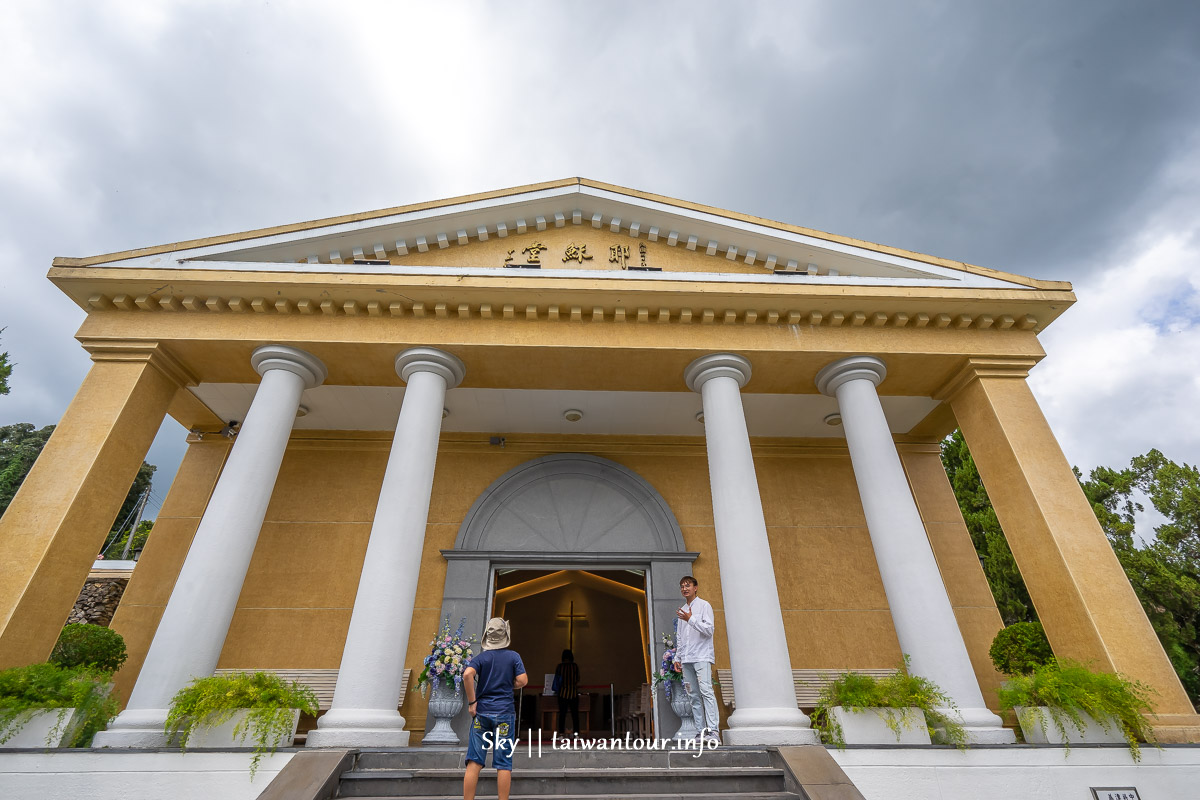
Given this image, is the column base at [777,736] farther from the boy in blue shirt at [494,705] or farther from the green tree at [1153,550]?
the green tree at [1153,550]

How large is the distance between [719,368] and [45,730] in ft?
29.6

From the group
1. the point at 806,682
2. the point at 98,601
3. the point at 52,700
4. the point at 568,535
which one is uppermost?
the point at 568,535

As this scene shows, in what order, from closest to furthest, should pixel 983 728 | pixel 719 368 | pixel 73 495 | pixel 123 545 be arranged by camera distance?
pixel 983 728
pixel 73 495
pixel 719 368
pixel 123 545

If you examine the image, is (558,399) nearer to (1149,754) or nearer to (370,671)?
(370,671)

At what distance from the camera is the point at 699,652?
23.8 ft

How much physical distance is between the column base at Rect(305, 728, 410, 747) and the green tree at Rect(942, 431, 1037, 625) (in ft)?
47.6

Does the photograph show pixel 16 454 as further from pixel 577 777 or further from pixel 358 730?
pixel 577 777

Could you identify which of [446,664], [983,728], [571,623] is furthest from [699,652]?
[571,623]

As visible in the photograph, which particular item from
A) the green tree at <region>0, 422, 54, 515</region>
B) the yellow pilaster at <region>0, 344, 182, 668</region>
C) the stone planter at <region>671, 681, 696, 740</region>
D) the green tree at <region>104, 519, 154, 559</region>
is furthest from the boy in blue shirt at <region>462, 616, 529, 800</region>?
the green tree at <region>104, 519, 154, 559</region>

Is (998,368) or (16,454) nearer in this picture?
(998,368)

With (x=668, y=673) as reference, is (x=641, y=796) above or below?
below

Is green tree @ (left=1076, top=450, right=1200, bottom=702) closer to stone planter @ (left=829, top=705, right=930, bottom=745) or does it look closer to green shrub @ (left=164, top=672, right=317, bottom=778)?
stone planter @ (left=829, top=705, right=930, bottom=745)

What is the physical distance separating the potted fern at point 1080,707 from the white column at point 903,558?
38 cm

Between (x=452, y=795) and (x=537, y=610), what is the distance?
12.7 meters
